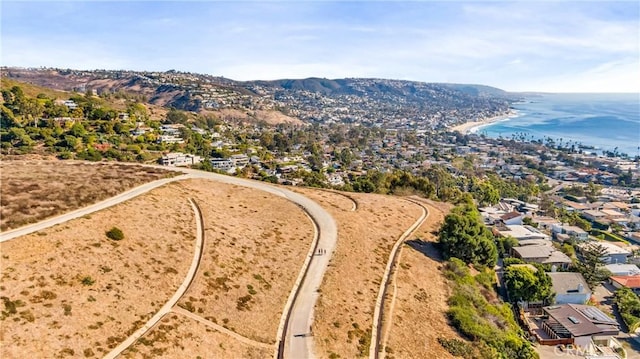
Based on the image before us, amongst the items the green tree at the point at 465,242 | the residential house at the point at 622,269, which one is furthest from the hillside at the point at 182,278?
the residential house at the point at 622,269

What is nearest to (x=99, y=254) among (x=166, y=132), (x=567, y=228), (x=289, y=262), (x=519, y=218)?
(x=289, y=262)

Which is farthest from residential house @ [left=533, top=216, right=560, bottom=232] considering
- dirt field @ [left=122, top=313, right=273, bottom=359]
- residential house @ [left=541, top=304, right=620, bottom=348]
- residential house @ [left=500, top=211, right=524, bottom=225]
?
dirt field @ [left=122, top=313, right=273, bottom=359]

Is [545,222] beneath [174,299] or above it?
beneath

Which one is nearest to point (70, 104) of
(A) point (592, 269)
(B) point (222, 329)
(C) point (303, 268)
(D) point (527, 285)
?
(C) point (303, 268)

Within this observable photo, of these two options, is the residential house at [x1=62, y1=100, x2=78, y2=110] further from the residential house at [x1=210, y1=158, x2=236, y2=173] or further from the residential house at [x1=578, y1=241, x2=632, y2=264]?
the residential house at [x1=578, y1=241, x2=632, y2=264]

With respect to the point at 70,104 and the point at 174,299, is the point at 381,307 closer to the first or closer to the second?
the point at 174,299

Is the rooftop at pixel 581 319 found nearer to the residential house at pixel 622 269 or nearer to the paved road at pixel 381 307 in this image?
the paved road at pixel 381 307

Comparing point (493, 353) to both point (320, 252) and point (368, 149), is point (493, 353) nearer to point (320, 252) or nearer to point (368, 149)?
point (320, 252)
